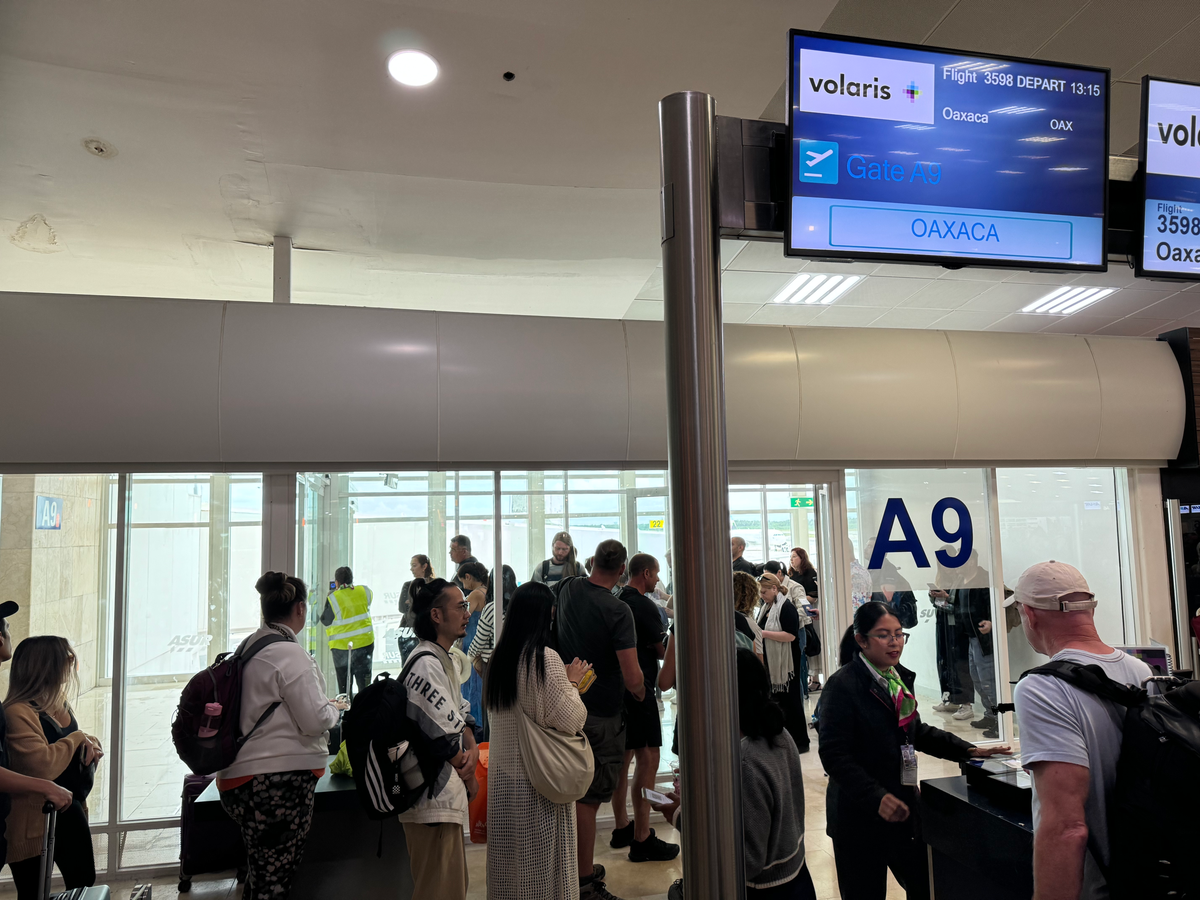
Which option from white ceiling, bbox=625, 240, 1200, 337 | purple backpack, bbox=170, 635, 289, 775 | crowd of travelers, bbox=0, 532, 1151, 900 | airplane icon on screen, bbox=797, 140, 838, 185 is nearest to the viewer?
airplane icon on screen, bbox=797, 140, 838, 185

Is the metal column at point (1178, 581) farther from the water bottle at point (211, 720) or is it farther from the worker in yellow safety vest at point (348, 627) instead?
the water bottle at point (211, 720)

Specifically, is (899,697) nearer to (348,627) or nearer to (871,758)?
(871,758)

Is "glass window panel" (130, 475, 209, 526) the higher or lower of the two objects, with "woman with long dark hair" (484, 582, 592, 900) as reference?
higher

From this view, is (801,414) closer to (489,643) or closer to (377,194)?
(489,643)

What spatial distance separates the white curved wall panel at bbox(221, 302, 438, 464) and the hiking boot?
2.38 m

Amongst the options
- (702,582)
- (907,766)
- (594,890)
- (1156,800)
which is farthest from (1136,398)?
(702,582)

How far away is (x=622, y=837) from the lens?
4.52 m

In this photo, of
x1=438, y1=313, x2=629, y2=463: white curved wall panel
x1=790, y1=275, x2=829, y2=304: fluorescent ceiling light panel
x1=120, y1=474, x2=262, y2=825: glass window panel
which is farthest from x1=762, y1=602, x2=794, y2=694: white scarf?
x1=120, y1=474, x2=262, y2=825: glass window panel

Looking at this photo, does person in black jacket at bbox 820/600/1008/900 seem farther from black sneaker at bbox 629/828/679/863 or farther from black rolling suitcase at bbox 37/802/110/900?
black rolling suitcase at bbox 37/802/110/900

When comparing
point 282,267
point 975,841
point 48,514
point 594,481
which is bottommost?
point 975,841

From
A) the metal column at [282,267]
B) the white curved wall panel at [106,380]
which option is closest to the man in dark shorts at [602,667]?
the white curved wall panel at [106,380]

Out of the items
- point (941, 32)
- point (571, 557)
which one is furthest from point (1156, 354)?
point (571, 557)

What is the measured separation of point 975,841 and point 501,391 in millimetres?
3130

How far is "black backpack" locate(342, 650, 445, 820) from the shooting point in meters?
2.88
